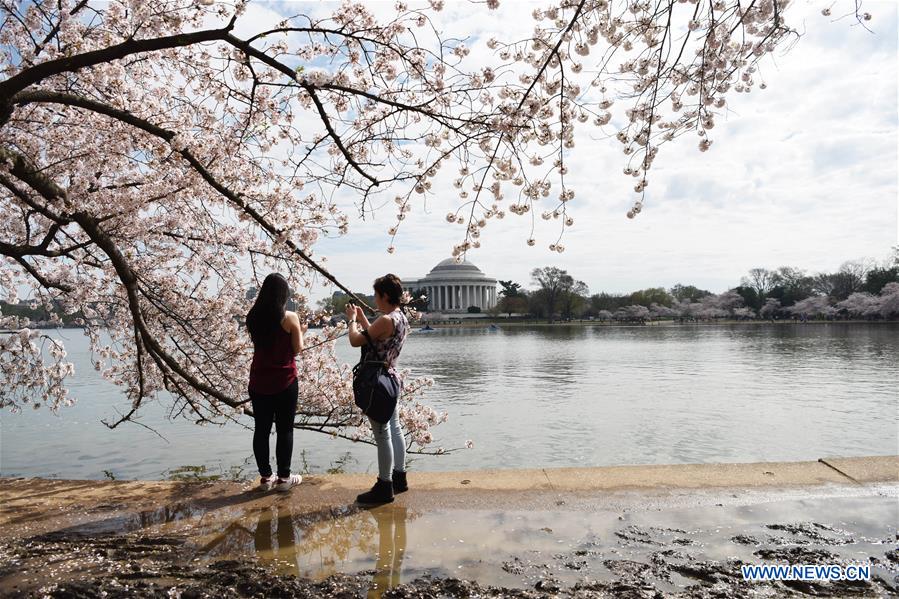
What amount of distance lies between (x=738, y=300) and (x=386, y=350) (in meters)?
92.3

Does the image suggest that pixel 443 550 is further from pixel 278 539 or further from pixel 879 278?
pixel 879 278

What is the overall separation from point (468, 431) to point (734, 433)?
5.25 meters

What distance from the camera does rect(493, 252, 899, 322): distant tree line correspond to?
64.8 meters

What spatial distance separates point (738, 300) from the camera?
85.7 meters

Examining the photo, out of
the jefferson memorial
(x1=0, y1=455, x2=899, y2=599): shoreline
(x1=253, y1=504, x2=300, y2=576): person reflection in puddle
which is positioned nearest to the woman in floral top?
(x1=0, y1=455, x2=899, y2=599): shoreline

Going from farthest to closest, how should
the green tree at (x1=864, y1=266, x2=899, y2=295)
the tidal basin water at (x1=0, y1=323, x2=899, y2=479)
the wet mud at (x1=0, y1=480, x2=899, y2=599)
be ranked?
the green tree at (x1=864, y1=266, x2=899, y2=295)
the tidal basin water at (x1=0, y1=323, x2=899, y2=479)
the wet mud at (x1=0, y1=480, x2=899, y2=599)

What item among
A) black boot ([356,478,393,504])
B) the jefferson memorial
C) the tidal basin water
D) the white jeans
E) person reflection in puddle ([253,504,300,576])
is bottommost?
the tidal basin water

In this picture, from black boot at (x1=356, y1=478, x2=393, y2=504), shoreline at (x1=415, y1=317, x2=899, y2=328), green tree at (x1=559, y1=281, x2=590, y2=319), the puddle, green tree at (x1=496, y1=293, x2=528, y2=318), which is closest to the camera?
the puddle

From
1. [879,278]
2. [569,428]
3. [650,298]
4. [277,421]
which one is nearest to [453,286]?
[650,298]

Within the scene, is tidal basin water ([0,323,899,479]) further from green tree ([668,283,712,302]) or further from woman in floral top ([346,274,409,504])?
green tree ([668,283,712,302])

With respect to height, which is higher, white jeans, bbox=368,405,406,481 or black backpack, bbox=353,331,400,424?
black backpack, bbox=353,331,400,424

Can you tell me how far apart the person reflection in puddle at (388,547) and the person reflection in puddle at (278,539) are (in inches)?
15.7

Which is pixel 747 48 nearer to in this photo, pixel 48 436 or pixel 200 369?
pixel 200 369

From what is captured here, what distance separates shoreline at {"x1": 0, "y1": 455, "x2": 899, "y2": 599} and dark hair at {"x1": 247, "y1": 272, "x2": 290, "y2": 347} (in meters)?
1.08
